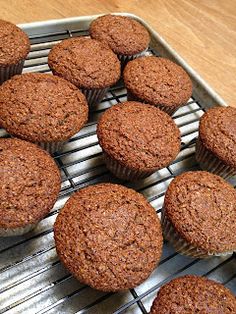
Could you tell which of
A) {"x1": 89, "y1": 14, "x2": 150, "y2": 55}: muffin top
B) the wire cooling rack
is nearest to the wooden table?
{"x1": 89, "y1": 14, "x2": 150, "y2": 55}: muffin top

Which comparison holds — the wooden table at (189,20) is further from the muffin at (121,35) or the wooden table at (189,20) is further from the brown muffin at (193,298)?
the brown muffin at (193,298)

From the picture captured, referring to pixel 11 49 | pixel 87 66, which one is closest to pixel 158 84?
pixel 87 66

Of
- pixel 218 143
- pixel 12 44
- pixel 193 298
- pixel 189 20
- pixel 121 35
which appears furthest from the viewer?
pixel 189 20

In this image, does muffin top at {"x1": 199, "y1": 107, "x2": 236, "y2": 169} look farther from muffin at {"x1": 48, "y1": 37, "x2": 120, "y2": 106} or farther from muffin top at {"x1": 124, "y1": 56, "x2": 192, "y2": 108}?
muffin at {"x1": 48, "y1": 37, "x2": 120, "y2": 106}

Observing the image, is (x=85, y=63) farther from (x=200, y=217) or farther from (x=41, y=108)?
(x=200, y=217)

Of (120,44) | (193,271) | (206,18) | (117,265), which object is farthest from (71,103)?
(206,18)

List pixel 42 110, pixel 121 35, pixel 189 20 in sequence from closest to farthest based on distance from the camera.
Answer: pixel 42 110
pixel 121 35
pixel 189 20

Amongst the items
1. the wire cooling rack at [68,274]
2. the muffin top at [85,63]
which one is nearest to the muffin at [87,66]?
the muffin top at [85,63]

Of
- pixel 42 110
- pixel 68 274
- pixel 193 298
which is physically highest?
pixel 42 110
